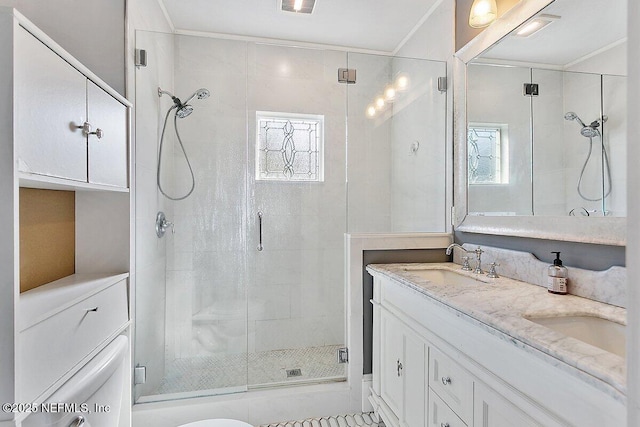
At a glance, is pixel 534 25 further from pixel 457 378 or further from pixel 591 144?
pixel 457 378

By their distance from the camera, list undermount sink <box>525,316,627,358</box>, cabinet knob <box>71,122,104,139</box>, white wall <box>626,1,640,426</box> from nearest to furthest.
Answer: white wall <box>626,1,640,426</box>
undermount sink <box>525,316,627,358</box>
cabinet knob <box>71,122,104,139</box>

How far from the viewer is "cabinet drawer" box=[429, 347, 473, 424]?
1087 millimetres

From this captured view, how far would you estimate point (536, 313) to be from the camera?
3.50ft

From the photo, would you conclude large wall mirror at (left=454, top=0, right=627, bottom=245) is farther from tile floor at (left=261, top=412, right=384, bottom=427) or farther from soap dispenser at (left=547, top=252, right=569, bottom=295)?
tile floor at (left=261, top=412, right=384, bottom=427)

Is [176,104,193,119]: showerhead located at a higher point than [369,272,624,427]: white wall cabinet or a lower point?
higher

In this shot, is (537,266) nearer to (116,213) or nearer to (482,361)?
(482,361)

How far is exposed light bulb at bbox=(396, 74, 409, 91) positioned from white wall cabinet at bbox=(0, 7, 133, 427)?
1773 mm

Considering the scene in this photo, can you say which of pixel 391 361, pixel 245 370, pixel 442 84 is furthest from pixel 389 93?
pixel 245 370

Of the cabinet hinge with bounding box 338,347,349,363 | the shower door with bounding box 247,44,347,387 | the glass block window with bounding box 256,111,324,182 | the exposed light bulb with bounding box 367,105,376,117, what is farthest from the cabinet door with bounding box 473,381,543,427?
the exposed light bulb with bounding box 367,105,376,117

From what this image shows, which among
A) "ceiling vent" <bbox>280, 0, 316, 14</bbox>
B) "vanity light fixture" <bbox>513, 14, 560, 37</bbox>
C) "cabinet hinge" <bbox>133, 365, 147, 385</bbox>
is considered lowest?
"cabinet hinge" <bbox>133, 365, 147, 385</bbox>

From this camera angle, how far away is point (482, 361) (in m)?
1.02

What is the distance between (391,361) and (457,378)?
2.04 ft

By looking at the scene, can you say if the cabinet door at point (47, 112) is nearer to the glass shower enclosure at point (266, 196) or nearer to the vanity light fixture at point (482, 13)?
the glass shower enclosure at point (266, 196)

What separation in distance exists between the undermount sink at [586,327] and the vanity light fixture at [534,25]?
1233mm
